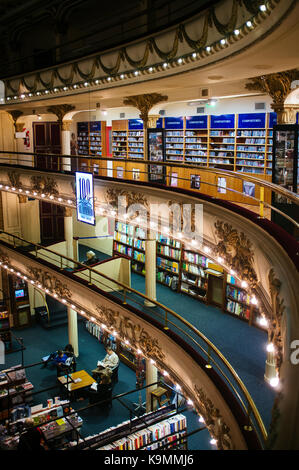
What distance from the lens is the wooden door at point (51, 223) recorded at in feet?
58.6

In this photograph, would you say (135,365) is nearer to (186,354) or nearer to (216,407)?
(186,354)

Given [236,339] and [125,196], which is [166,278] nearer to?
[236,339]

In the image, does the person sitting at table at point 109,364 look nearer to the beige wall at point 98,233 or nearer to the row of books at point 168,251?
the row of books at point 168,251

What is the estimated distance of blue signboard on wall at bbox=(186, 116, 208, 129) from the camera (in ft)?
43.2

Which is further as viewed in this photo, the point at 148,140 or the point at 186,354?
the point at 148,140

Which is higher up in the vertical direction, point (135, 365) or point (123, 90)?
point (123, 90)

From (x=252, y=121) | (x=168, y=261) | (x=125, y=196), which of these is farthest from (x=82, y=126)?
(x=125, y=196)

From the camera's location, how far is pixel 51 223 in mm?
18062

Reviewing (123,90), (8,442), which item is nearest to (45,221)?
(123,90)

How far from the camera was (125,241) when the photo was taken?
15.0 meters

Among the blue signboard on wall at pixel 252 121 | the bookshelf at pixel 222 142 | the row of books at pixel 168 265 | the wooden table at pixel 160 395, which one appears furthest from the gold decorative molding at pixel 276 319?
the bookshelf at pixel 222 142

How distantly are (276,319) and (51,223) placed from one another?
51.1 ft

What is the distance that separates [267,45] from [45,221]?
559 inches

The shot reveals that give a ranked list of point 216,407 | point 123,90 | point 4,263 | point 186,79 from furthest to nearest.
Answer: point 4,263
point 123,90
point 186,79
point 216,407
